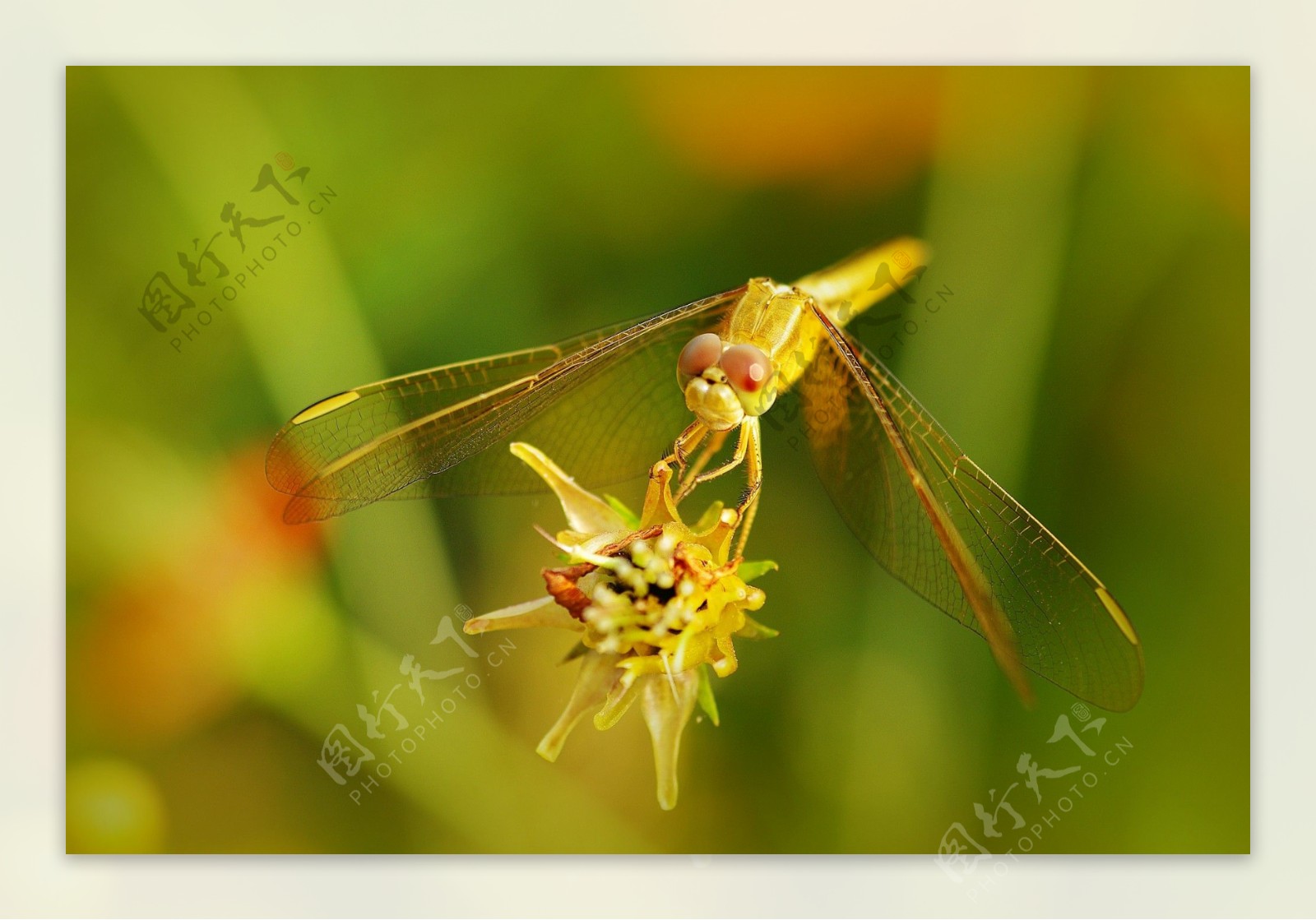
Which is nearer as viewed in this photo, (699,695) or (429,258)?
(699,695)

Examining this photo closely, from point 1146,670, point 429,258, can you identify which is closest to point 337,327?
point 429,258

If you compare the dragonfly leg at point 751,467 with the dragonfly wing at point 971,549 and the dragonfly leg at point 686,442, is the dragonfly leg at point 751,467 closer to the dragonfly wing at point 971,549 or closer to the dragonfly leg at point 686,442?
the dragonfly leg at point 686,442

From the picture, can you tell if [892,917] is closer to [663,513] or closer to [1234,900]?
[1234,900]

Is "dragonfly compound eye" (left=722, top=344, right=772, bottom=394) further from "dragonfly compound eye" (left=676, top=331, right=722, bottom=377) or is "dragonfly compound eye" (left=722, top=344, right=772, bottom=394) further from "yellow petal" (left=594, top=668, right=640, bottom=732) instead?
"yellow petal" (left=594, top=668, right=640, bottom=732)

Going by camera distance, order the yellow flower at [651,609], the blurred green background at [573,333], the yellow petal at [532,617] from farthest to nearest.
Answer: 1. the blurred green background at [573,333]
2. the yellow petal at [532,617]
3. the yellow flower at [651,609]

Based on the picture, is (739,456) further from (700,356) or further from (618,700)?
(618,700)

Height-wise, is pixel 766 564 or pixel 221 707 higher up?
pixel 766 564

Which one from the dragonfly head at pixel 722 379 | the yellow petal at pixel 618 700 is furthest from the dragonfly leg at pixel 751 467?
the yellow petal at pixel 618 700

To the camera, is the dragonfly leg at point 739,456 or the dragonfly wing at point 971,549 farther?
the dragonfly leg at point 739,456
